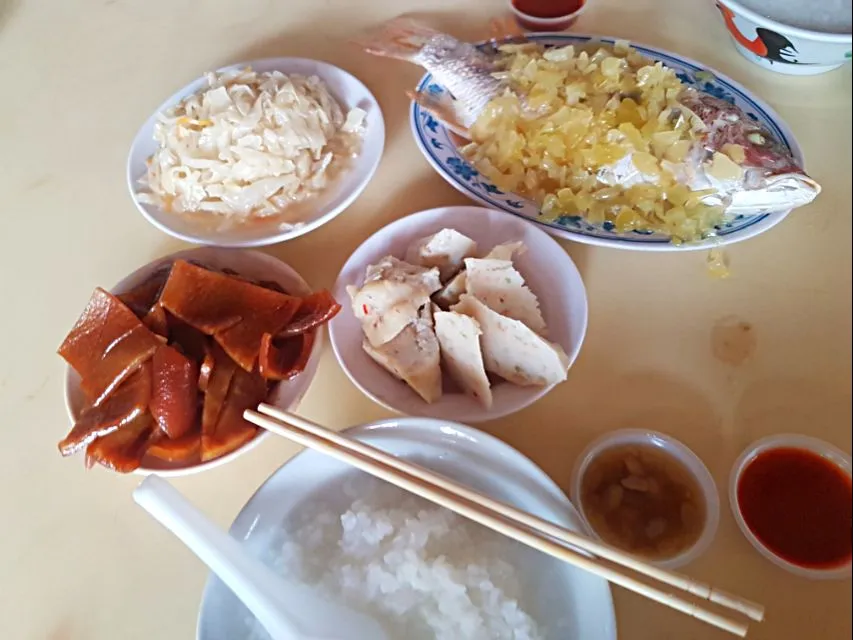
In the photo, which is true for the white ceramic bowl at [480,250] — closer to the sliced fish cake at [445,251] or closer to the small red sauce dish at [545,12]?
the sliced fish cake at [445,251]

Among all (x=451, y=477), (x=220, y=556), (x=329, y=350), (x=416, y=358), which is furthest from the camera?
(x=329, y=350)

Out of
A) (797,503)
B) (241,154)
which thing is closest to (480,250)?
(241,154)

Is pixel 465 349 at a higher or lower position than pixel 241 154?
lower

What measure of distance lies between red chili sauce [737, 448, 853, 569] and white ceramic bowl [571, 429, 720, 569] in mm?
41

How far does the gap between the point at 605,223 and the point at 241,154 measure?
0.61 m

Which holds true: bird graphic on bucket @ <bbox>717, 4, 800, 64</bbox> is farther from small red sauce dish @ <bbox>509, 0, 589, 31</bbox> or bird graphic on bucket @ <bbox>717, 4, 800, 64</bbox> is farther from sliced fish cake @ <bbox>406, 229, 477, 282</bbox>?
sliced fish cake @ <bbox>406, 229, 477, 282</bbox>

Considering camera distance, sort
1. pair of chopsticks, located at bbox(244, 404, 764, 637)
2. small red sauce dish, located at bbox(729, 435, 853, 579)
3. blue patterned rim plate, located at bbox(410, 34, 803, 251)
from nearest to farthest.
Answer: pair of chopsticks, located at bbox(244, 404, 764, 637) → small red sauce dish, located at bbox(729, 435, 853, 579) → blue patterned rim plate, located at bbox(410, 34, 803, 251)

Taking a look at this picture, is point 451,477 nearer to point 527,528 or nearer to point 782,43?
point 527,528

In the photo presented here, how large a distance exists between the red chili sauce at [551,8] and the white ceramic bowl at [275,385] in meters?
0.79

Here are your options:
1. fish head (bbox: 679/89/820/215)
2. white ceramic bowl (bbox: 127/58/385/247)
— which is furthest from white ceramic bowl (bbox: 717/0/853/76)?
white ceramic bowl (bbox: 127/58/385/247)

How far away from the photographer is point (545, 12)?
1.31m

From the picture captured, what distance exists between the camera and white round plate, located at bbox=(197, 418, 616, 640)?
64 cm

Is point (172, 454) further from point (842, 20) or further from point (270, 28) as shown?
point (842, 20)

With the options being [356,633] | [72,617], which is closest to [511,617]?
[356,633]
